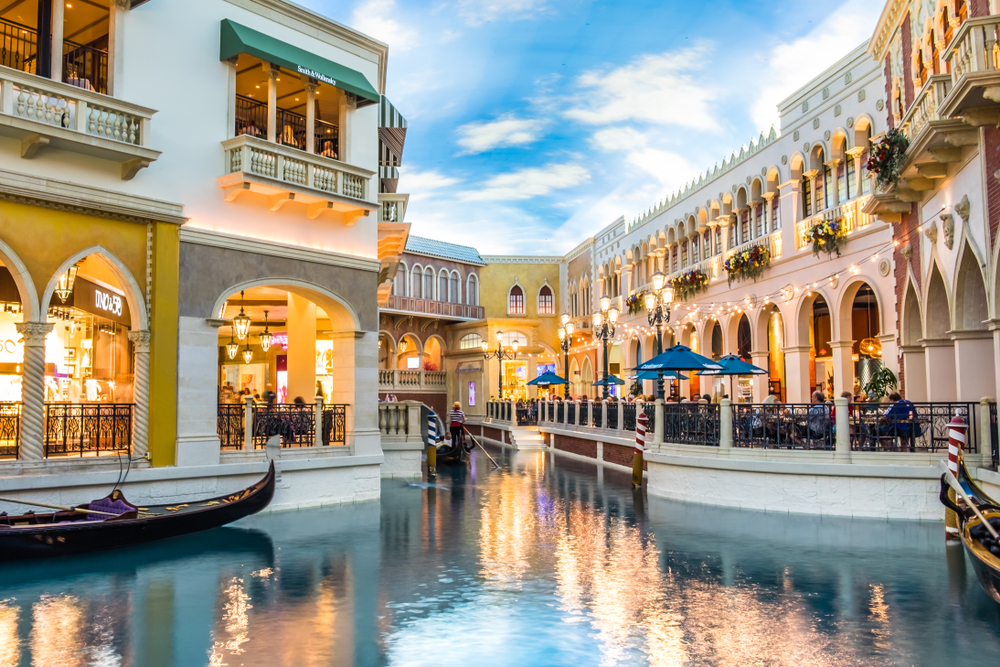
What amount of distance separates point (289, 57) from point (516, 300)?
1054 inches

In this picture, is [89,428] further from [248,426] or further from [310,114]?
[310,114]

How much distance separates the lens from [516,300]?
37.9 m

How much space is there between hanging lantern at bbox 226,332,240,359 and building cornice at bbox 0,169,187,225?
7.99m

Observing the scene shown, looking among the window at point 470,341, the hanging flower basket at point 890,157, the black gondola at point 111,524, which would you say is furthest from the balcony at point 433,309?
the black gondola at point 111,524

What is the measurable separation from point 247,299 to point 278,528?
8.13 meters

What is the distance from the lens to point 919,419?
10.6 m

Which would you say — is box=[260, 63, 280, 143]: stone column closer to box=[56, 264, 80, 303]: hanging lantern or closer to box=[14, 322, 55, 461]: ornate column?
box=[56, 264, 80, 303]: hanging lantern

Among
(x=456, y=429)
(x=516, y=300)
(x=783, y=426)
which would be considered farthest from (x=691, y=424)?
(x=516, y=300)

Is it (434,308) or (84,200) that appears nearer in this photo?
(84,200)

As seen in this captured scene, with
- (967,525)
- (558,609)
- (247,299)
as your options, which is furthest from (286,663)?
(247,299)

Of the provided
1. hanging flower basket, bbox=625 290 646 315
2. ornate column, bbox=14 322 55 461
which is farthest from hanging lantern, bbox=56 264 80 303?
hanging flower basket, bbox=625 290 646 315

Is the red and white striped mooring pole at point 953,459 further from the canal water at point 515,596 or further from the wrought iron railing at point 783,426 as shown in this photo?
the wrought iron railing at point 783,426

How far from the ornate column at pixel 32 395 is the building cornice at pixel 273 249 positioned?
7.38 feet

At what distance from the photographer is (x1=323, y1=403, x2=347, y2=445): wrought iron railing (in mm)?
12547
